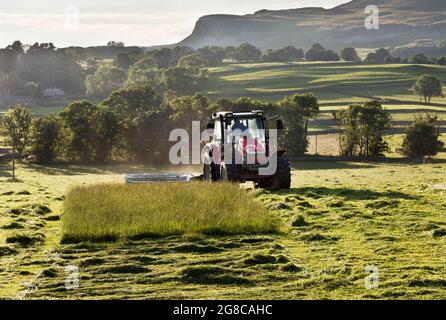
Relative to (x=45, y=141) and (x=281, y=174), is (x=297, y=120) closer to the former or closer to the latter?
(x=45, y=141)

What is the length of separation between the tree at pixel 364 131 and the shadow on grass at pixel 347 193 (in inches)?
1713

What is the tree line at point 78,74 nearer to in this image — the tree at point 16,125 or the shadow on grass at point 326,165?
the tree at point 16,125

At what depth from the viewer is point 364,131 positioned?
233 ft

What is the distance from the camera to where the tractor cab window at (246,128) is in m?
26.2

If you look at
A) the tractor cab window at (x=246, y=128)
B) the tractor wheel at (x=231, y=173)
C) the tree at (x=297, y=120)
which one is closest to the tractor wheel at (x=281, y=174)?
the tractor cab window at (x=246, y=128)

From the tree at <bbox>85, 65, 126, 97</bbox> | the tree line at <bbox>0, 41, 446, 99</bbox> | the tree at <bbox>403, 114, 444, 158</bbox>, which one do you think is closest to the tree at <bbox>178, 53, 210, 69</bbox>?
the tree line at <bbox>0, 41, 446, 99</bbox>

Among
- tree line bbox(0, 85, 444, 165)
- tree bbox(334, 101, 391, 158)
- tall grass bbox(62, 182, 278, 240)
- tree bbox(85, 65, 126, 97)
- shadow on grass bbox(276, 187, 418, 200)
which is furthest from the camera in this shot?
tree bbox(85, 65, 126, 97)

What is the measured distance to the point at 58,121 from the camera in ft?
236

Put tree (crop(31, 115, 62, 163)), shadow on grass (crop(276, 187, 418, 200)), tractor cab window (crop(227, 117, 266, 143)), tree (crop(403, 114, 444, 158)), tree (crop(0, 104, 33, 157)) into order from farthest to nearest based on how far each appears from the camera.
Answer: tree (crop(403, 114, 444, 158))
tree (crop(31, 115, 62, 163))
tree (crop(0, 104, 33, 157))
tractor cab window (crop(227, 117, 266, 143))
shadow on grass (crop(276, 187, 418, 200))

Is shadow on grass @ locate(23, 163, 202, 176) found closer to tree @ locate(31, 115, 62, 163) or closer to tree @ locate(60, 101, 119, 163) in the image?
tree @ locate(31, 115, 62, 163)

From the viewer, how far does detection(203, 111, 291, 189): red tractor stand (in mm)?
25578
